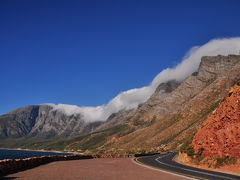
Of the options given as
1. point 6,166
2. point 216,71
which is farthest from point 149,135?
point 6,166

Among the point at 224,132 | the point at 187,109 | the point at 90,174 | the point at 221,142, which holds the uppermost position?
the point at 187,109

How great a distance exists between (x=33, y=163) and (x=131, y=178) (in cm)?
1379

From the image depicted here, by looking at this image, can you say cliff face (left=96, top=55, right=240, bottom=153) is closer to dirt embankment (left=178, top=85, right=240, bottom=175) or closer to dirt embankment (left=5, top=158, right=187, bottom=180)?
dirt embankment (left=178, top=85, right=240, bottom=175)

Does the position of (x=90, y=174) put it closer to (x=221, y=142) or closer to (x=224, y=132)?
(x=221, y=142)

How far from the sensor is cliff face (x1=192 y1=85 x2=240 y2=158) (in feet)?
97.3

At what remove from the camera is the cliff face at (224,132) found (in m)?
29.7

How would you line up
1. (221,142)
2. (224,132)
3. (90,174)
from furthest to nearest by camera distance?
1. (224,132)
2. (221,142)
3. (90,174)

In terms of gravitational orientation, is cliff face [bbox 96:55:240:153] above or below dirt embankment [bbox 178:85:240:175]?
above

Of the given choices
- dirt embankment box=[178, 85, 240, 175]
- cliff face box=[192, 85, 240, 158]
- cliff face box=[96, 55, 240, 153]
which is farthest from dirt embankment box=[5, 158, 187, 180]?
cliff face box=[96, 55, 240, 153]

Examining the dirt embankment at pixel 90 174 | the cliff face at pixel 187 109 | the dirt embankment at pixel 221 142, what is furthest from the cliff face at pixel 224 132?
the cliff face at pixel 187 109

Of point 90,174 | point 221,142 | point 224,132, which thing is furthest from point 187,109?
point 90,174

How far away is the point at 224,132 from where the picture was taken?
31984 mm

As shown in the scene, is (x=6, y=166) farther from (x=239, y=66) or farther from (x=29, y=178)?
(x=239, y=66)

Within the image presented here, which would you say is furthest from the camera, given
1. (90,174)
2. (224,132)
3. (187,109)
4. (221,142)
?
(187,109)
